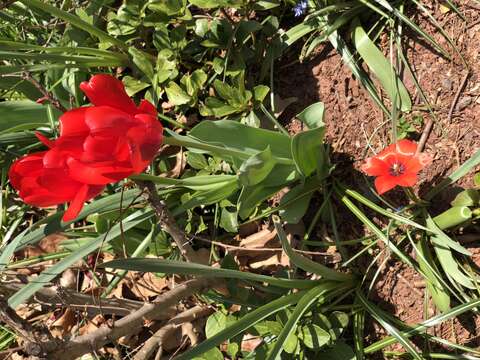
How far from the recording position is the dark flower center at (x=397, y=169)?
153 cm

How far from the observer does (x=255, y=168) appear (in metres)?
1.44

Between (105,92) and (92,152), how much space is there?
149 mm

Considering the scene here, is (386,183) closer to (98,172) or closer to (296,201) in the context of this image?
(296,201)

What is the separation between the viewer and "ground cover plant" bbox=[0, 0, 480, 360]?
1.53m

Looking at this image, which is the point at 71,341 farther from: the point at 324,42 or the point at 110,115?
the point at 324,42

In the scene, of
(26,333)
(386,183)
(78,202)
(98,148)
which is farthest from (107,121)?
(386,183)

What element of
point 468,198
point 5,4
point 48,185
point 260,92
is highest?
point 5,4

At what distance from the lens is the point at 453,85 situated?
1765 millimetres

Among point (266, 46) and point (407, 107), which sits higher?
point (266, 46)

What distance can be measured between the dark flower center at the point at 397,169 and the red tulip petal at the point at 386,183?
2 cm

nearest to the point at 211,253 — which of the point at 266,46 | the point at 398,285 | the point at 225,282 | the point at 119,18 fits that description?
the point at 225,282

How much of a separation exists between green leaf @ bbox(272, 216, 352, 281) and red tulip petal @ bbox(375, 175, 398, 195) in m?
0.28

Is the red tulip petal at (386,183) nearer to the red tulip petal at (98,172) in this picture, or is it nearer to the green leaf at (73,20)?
the red tulip petal at (98,172)

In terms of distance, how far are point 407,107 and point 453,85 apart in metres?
0.16
